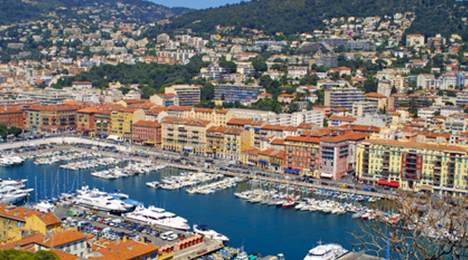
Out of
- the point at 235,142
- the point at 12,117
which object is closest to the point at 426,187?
the point at 235,142

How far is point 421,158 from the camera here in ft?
63.9

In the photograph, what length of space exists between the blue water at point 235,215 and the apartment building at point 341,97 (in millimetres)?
13809

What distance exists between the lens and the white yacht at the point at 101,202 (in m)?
17.0

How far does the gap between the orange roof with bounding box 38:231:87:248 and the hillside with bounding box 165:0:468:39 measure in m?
45.0

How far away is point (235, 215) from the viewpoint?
17141mm

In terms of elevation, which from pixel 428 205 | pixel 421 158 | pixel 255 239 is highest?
pixel 428 205

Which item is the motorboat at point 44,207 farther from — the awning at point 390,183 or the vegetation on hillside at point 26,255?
the awning at point 390,183

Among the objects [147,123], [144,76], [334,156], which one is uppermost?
[144,76]

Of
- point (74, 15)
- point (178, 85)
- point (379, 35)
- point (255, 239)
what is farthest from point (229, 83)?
point (74, 15)

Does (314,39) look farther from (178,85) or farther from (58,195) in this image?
(58,195)

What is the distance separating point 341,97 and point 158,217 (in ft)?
65.6

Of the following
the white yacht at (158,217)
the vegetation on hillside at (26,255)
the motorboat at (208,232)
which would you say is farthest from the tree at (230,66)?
the vegetation on hillside at (26,255)

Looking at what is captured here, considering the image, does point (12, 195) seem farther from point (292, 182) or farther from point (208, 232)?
point (292, 182)

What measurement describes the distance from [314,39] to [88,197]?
3941cm
